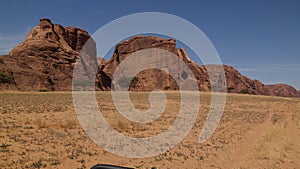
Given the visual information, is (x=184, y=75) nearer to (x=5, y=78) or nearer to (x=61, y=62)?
(x=61, y=62)

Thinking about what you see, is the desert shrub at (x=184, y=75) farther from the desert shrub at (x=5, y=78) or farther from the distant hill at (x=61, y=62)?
the desert shrub at (x=5, y=78)

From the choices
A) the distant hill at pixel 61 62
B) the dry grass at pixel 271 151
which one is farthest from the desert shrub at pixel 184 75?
the dry grass at pixel 271 151

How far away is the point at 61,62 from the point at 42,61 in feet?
20.3

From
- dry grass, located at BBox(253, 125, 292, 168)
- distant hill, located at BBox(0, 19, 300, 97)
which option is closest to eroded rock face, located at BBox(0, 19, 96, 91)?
distant hill, located at BBox(0, 19, 300, 97)

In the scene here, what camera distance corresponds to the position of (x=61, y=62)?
82.7 meters

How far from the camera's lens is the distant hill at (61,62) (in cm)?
7219

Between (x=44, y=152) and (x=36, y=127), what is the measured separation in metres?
5.01

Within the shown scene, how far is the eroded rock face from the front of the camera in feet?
236

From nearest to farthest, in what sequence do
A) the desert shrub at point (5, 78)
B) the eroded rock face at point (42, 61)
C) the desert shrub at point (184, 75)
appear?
the desert shrub at point (5, 78) < the eroded rock face at point (42, 61) < the desert shrub at point (184, 75)

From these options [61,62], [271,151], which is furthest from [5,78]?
[271,151]

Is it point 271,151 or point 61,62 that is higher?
point 61,62

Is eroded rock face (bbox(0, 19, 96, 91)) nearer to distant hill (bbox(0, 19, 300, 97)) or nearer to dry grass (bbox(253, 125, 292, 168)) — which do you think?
distant hill (bbox(0, 19, 300, 97))

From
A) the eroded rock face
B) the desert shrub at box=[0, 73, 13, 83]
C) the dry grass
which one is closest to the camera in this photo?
the dry grass

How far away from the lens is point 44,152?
29.1 feet
